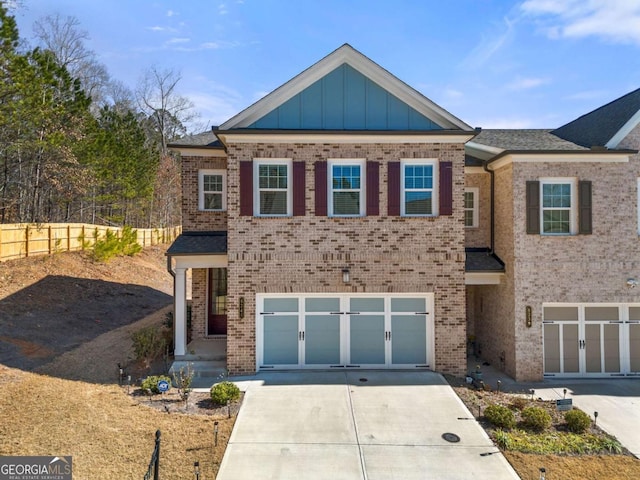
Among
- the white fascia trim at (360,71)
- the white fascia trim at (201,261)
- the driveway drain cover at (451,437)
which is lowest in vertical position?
the driveway drain cover at (451,437)

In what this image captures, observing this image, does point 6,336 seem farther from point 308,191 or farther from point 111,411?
point 308,191

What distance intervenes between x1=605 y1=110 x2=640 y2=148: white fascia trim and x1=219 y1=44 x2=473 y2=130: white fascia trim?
4.25 meters

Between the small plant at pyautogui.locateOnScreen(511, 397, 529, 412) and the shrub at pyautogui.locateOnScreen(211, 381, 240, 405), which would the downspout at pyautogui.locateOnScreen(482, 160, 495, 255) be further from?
the shrub at pyautogui.locateOnScreen(211, 381, 240, 405)

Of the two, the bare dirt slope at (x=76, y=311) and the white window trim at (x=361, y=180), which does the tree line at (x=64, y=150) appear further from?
the white window trim at (x=361, y=180)

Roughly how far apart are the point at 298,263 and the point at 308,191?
6.63ft

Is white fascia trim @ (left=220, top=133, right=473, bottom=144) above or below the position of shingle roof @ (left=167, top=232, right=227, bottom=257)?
above

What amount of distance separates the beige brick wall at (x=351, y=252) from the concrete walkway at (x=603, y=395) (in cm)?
157

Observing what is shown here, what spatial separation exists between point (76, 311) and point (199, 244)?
8.77 m

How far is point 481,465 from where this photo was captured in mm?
6598

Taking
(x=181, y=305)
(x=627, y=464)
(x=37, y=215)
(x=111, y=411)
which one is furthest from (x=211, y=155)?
(x=37, y=215)

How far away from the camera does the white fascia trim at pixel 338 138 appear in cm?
1062

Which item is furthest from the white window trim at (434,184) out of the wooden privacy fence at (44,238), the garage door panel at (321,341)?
the wooden privacy fence at (44,238)

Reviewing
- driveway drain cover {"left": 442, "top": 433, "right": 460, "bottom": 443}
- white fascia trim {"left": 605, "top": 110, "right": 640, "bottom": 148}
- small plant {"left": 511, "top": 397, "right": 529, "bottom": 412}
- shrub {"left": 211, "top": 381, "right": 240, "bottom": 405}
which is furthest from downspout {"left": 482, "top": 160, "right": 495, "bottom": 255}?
shrub {"left": 211, "top": 381, "right": 240, "bottom": 405}

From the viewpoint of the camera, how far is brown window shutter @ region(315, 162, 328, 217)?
10750 millimetres
